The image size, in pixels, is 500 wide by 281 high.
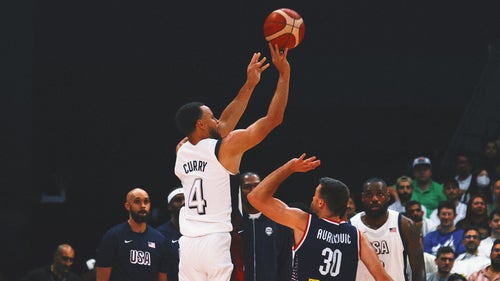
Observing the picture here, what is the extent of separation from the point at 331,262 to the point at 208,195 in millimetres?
872

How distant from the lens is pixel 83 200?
47.8 feet

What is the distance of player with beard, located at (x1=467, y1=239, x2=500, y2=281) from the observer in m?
9.34

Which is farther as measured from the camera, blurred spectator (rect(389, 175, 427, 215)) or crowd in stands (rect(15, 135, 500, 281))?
blurred spectator (rect(389, 175, 427, 215))

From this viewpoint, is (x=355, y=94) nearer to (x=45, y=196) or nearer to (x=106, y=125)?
(x=106, y=125)

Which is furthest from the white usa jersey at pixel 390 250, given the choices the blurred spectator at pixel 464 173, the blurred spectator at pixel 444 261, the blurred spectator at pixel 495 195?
the blurred spectator at pixel 464 173

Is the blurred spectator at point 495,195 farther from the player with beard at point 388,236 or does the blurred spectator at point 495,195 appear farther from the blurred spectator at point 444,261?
the player with beard at point 388,236

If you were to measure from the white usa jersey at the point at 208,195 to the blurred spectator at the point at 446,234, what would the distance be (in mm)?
4392

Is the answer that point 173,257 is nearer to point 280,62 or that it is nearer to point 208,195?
point 208,195

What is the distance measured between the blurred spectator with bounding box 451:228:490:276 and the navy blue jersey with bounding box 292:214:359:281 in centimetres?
386

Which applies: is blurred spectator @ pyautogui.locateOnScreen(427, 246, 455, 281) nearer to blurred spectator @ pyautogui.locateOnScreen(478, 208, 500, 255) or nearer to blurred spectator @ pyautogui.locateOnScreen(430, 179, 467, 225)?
blurred spectator @ pyautogui.locateOnScreen(478, 208, 500, 255)

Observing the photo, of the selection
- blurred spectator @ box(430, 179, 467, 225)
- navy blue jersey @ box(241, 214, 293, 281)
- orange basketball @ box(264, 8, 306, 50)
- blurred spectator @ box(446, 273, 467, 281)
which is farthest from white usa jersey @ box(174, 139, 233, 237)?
blurred spectator @ box(430, 179, 467, 225)

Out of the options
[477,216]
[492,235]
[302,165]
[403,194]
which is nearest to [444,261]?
[492,235]

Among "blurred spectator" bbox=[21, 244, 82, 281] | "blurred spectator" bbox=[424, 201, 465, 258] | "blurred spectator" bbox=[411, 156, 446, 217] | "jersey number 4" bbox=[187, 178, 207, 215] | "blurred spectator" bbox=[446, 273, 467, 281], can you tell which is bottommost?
"blurred spectator" bbox=[21, 244, 82, 281]

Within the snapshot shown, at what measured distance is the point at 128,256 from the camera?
8922 mm
